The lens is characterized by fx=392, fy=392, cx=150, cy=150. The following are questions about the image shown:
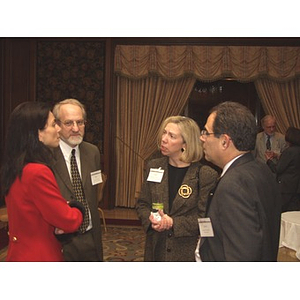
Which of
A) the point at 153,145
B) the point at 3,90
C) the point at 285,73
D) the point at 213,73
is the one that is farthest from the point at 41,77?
the point at 285,73

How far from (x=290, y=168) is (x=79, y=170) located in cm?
363

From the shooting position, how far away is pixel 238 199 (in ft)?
5.23

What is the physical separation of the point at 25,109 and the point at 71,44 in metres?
5.56

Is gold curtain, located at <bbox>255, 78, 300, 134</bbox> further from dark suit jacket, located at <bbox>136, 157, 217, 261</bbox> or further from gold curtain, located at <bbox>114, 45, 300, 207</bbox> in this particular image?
dark suit jacket, located at <bbox>136, 157, 217, 261</bbox>

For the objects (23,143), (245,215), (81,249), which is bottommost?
(81,249)

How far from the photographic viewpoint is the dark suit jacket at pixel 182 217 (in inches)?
97.6

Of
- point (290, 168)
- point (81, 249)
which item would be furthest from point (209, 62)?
point (81, 249)

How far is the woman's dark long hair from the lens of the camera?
1.83 m

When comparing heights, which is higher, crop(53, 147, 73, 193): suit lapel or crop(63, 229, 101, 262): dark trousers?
crop(53, 147, 73, 193): suit lapel

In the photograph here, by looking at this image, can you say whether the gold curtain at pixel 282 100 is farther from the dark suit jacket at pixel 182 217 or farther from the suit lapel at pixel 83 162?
the suit lapel at pixel 83 162

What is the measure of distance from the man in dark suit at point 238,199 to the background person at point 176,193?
0.67m

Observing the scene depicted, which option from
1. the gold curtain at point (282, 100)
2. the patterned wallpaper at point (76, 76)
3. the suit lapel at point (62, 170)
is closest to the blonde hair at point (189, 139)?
the suit lapel at point (62, 170)

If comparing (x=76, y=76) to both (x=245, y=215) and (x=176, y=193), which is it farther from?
(x=245, y=215)

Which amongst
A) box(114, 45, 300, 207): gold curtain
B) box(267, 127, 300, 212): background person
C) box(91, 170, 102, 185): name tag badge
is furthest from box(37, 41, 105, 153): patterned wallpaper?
box(91, 170, 102, 185): name tag badge
